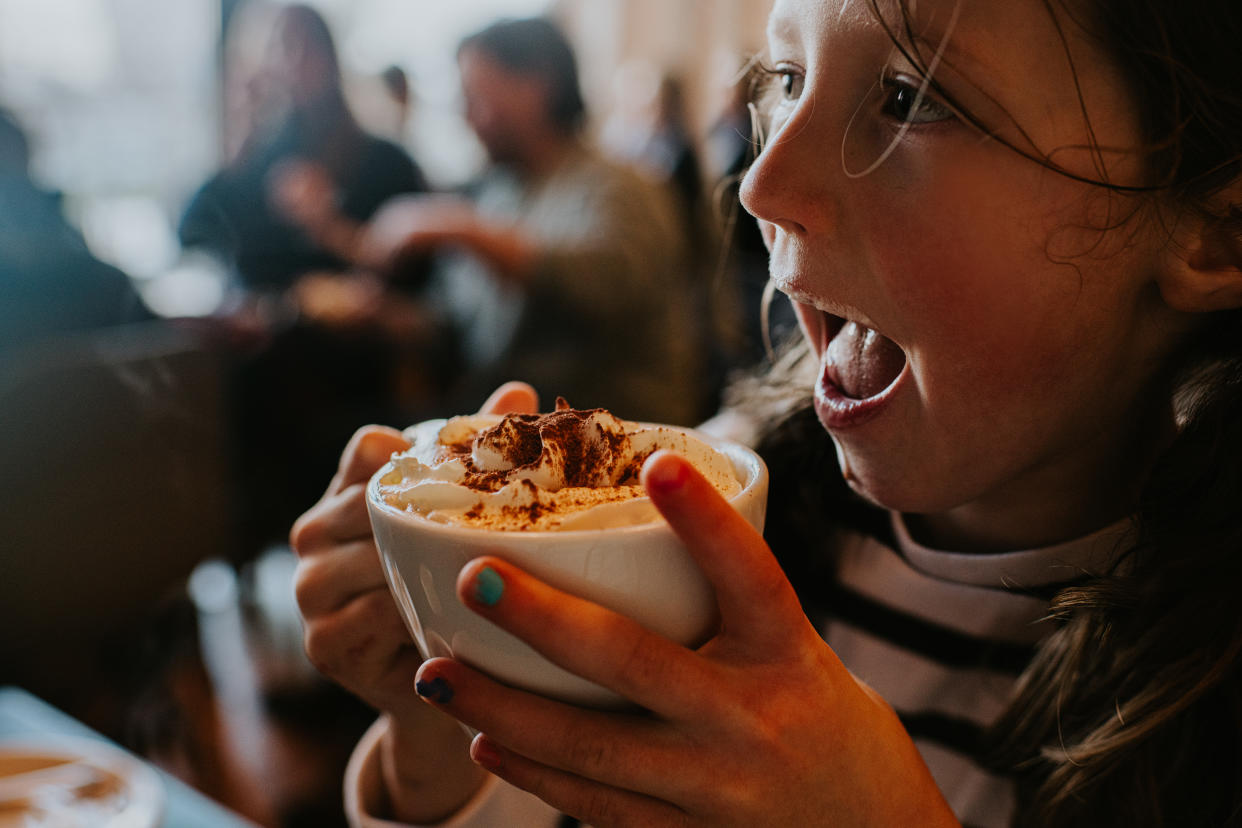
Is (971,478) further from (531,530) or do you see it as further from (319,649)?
(319,649)

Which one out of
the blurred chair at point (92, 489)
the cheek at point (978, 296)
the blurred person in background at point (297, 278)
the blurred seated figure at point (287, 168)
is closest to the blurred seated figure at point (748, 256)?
the cheek at point (978, 296)

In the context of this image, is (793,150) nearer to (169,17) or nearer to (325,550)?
(325,550)

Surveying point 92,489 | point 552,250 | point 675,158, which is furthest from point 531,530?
point 675,158

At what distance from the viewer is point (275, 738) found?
7.54ft

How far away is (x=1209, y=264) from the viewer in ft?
2.21

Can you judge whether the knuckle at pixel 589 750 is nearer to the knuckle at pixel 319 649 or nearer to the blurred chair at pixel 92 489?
the knuckle at pixel 319 649

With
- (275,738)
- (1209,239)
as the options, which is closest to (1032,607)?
(1209,239)

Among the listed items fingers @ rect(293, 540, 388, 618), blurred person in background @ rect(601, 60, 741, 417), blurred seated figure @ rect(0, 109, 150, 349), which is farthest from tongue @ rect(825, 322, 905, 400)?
blurred seated figure @ rect(0, 109, 150, 349)

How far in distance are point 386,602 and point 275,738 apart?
1.84 metres

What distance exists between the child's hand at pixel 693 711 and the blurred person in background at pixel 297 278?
7.69 feet

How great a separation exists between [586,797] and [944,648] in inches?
20.6

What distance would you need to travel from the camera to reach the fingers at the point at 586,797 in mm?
534

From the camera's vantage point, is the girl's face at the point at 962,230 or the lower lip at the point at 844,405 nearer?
the girl's face at the point at 962,230

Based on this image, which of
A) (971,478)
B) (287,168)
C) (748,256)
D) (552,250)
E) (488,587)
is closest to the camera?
(488,587)
